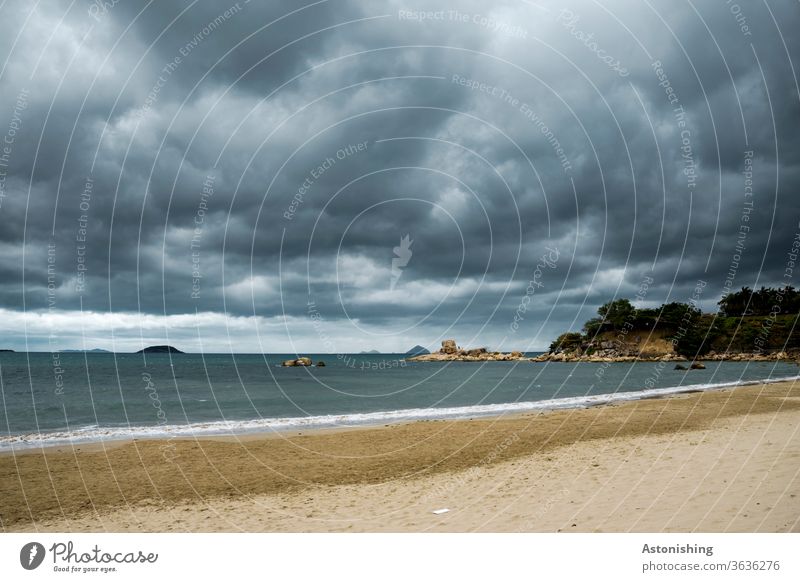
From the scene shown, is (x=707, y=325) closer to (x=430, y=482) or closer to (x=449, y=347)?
(x=449, y=347)

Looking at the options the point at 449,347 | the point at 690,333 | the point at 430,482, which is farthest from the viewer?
the point at 449,347

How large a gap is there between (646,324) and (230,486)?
613ft

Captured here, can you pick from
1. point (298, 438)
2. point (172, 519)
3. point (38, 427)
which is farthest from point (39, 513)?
point (38, 427)

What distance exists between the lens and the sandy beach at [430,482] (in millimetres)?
9547

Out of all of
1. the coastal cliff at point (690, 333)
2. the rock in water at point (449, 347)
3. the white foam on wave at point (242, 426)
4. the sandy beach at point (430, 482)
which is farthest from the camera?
the rock in water at point (449, 347)

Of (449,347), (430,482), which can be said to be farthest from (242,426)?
(449,347)

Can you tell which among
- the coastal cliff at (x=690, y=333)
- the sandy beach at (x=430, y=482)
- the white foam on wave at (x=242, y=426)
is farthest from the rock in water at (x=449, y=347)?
the sandy beach at (x=430, y=482)

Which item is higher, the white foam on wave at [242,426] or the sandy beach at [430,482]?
the sandy beach at [430,482]

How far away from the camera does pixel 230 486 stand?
14.2 meters

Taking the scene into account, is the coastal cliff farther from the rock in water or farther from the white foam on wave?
the white foam on wave

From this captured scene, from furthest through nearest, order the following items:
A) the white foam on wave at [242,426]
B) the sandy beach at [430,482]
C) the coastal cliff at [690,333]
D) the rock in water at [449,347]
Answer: the rock in water at [449,347], the coastal cliff at [690,333], the white foam on wave at [242,426], the sandy beach at [430,482]

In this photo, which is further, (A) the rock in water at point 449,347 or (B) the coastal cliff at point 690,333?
A: (A) the rock in water at point 449,347

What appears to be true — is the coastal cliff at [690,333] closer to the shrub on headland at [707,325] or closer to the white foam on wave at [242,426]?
the shrub on headland at [707,325]

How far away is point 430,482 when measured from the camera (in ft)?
45.2
